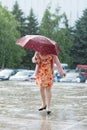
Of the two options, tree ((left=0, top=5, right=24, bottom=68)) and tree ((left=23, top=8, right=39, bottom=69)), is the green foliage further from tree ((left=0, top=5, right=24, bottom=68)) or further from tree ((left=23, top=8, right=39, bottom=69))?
tree ((left=0, top=5, right=24, bottom=68))

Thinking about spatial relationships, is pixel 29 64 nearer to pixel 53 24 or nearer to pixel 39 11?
pixel 53 24

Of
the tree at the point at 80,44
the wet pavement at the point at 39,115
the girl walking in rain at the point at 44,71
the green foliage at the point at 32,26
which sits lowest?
the wet pavement at the point at 39,115

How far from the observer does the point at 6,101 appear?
37.3 ft

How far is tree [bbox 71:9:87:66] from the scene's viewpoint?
72.1 m

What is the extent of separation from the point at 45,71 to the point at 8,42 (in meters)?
54.2

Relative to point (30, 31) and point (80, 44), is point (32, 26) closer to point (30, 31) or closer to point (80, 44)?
point (30, 31)

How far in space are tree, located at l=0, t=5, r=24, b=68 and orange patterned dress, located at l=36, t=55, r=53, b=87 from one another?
2101 inches

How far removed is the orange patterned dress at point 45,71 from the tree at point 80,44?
6211 cm

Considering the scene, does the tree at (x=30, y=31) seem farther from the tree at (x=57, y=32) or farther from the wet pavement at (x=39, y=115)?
the wet pavement at (x=39, y=115)

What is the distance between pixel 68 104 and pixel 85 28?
61.4 m

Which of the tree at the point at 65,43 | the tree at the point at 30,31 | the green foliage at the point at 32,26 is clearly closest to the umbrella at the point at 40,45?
the tree at the point at 65,43

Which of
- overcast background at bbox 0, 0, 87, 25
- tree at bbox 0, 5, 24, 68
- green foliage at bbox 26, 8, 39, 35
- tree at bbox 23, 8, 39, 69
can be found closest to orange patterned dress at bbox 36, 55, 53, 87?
tree at bbox 0, 5, 24, 68

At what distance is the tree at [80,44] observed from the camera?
2837 inches

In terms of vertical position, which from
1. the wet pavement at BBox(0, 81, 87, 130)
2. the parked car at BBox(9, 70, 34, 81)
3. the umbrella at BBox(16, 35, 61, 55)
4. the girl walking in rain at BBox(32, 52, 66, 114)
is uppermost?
the umbrella at BBox(16, 35, 61, 55)
